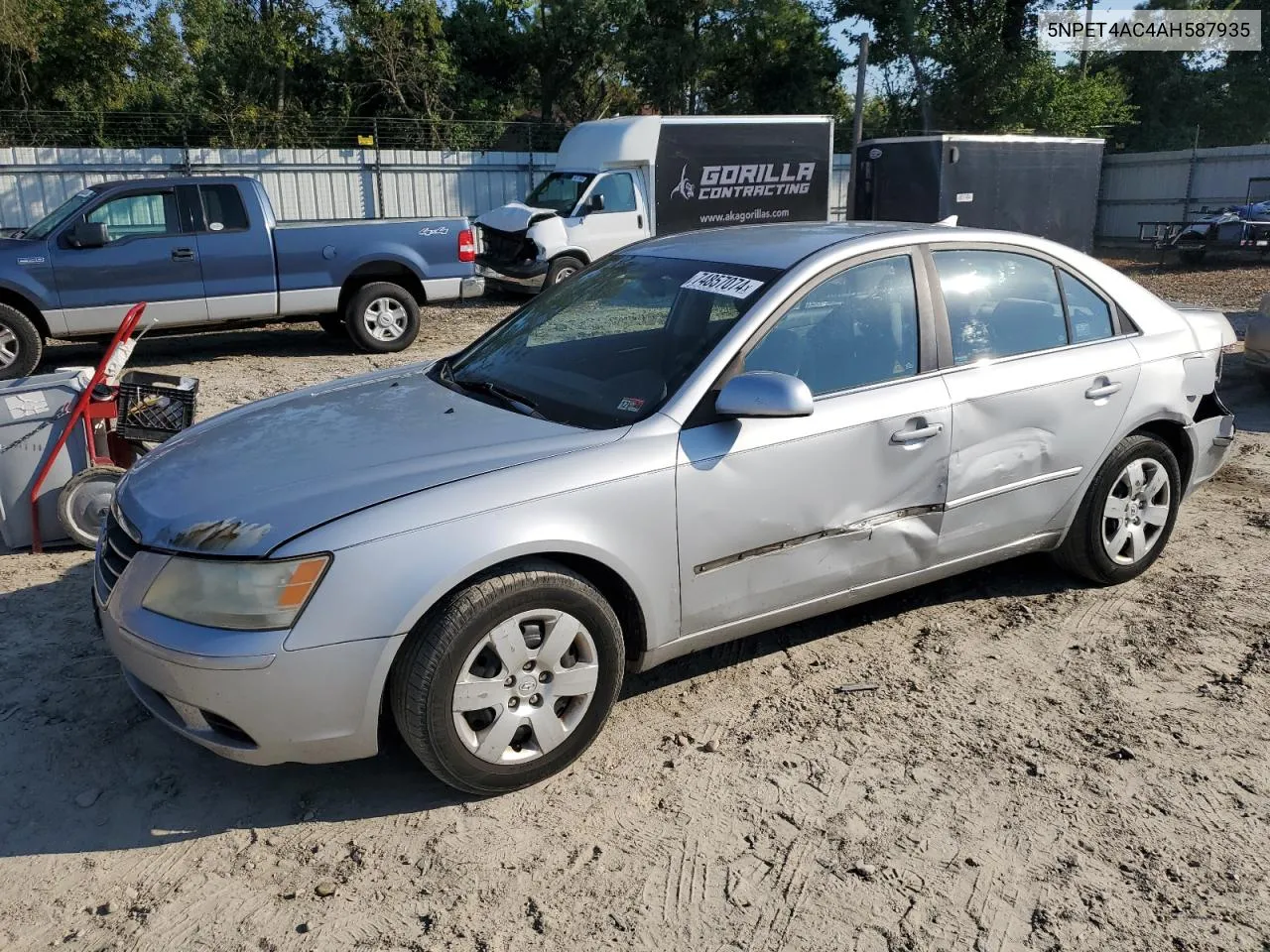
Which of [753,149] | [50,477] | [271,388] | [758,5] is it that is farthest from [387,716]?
[758,5]

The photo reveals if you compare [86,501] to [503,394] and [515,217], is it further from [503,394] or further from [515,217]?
[515,217]

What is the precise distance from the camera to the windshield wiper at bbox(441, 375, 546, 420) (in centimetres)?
367

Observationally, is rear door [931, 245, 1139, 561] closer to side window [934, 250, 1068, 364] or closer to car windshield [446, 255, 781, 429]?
side window [934, 250, 1068, 364]

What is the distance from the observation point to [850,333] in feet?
12.8

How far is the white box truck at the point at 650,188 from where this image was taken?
602 inches

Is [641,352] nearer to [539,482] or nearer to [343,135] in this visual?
[539,482]

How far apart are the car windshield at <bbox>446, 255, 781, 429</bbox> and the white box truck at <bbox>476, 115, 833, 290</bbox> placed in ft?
35.4

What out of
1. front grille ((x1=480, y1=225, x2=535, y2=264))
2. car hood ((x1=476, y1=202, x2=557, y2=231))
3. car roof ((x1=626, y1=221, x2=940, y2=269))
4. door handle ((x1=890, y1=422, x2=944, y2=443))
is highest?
car roof ((x1=626, y1=221, x2=940, y2=269))

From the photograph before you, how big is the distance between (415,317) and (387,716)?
8.83 metres

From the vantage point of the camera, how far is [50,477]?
520 cm

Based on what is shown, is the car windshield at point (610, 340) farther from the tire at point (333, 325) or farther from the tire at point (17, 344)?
the tire at point (333, 325)

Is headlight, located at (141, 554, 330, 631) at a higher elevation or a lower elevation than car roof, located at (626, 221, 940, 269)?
lower

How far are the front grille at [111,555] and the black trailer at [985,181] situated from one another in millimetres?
16623

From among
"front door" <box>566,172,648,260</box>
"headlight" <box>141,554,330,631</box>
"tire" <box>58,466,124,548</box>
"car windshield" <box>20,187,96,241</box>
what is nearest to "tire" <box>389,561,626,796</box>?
"headlight" <box>141,554,330,631</box>
